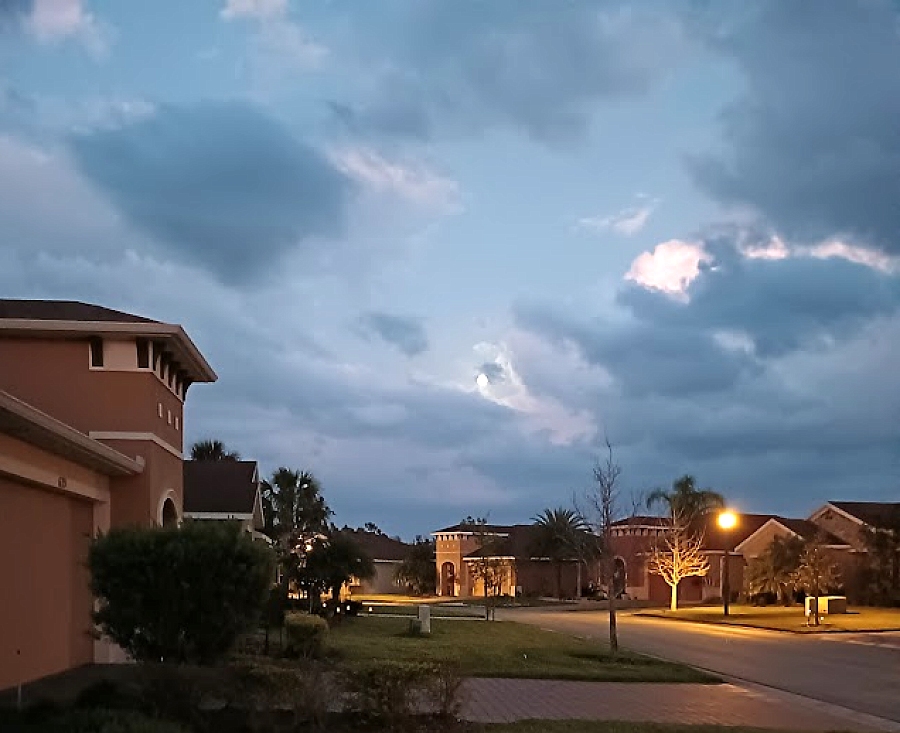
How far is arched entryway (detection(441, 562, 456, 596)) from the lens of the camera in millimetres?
83700

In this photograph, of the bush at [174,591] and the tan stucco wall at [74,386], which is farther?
the tan stucco wall at [74,386]

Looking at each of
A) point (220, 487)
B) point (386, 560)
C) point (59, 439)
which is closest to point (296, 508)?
point (220, 487)

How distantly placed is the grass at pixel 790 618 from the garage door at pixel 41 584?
28.9 m

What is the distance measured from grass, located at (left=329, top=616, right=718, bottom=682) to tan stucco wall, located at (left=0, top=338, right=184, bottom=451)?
7110 mm

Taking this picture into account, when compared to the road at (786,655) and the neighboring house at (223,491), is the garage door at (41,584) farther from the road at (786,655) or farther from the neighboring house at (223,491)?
the neighboring house at (223,491)

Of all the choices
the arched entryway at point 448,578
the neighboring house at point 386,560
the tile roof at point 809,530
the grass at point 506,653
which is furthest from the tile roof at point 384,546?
the grass at point 506,653

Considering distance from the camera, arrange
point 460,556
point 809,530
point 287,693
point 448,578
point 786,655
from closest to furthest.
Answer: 1. point 287,693
2. point 786,655
3. point 809,530
4. point 460,556
5. point 448,578

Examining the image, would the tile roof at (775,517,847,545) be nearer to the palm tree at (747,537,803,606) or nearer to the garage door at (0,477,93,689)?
the palm tree at (747,537,803,606)

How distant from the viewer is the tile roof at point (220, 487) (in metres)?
43.2

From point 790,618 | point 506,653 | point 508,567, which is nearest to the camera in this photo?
point 506,653

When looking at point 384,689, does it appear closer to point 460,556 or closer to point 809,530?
point 809,530

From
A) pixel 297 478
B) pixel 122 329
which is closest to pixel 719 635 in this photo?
pixel 297 478

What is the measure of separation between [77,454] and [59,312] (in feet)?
20.9

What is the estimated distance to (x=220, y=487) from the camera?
44.3m
